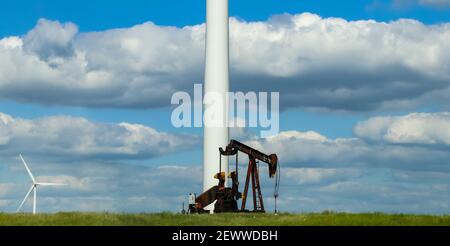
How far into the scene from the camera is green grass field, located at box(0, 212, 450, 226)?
58.2 m

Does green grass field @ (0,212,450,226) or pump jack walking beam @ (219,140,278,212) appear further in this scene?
pump jack walking beam @ (219,140,278,212)

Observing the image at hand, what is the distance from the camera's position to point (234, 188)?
77.1 m

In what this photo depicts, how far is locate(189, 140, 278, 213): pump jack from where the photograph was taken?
249 ft

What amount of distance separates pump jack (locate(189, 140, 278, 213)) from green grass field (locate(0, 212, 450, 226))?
11824 millimetres

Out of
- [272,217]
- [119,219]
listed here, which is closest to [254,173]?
[272,217]

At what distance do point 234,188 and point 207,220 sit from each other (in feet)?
50.4

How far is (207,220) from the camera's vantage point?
61875 millimetres

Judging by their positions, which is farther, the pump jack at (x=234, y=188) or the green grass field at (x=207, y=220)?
the pump jack at (x=234, y=188)

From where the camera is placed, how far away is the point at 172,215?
64.3 meters

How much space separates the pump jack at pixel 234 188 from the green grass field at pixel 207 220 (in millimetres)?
11824

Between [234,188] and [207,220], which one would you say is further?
[234,188]

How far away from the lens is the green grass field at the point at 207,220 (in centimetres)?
5825
